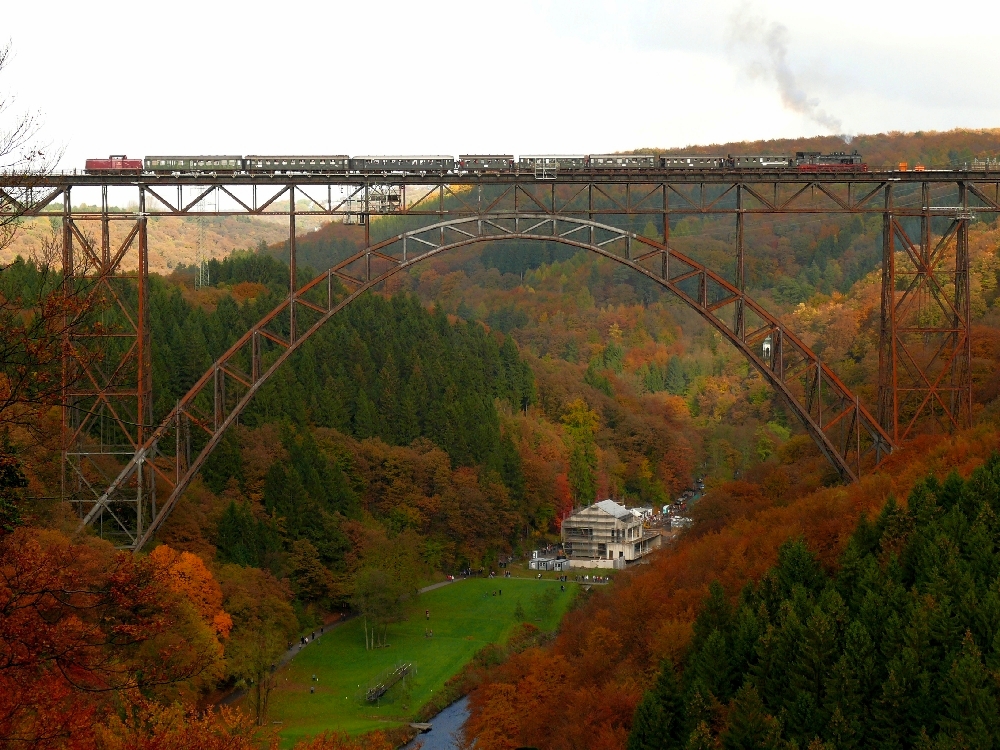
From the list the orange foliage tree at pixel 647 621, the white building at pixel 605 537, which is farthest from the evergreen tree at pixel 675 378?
the orange foliage tree at pixel 647 621

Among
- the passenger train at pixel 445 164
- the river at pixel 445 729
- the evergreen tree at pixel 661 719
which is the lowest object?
the river at pixel 445 729

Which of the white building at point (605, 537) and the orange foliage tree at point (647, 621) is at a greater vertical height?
the orange foliage tree at point (647, 621)

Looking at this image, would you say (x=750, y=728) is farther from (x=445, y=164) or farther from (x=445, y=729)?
(x=445, y=729)

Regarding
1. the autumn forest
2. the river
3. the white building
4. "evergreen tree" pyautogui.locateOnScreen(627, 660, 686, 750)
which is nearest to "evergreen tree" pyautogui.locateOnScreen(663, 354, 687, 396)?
the autumn forest

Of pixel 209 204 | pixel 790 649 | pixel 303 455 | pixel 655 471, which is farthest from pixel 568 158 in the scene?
pixel 655 471

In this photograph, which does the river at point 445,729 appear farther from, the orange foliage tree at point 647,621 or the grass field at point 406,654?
the orange foliage tree at point 647,621

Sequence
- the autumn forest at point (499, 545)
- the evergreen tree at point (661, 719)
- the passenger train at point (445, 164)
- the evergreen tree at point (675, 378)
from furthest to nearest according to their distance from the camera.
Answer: the evergreen tree at point (675, 378) < the passenger train at point (445, 164) < the evergreen tree at point (661, 719) < the autumn forest at point (499, 545)

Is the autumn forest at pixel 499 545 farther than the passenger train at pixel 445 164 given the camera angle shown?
No

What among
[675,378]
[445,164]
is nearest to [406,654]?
[445,164]
